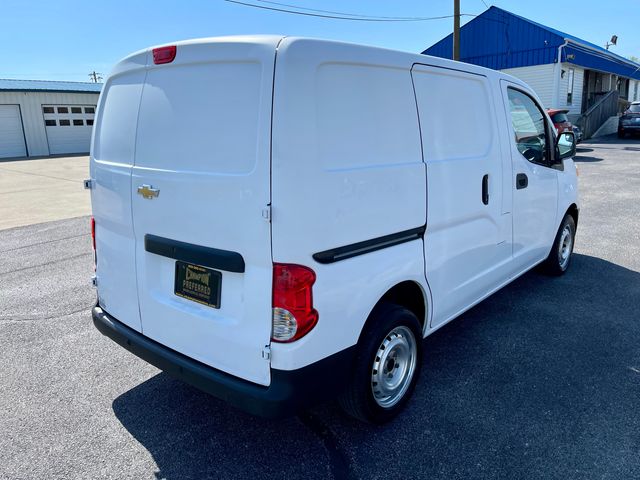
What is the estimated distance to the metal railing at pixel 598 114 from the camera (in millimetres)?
24019

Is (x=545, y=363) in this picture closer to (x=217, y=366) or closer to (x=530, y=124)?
(x=530, y=124)

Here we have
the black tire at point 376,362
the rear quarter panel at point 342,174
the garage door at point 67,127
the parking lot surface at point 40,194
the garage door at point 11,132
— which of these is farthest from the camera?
the garage door at point 67,127

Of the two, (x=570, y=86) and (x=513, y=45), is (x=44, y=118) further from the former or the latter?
(x=570, y=86)

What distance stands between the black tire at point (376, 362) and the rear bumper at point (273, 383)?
11cm

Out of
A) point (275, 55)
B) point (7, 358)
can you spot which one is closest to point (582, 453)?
point (275, 55)

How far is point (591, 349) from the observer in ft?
12.1

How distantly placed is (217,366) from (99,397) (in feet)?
4.12

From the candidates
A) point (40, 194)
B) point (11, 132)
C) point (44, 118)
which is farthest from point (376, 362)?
point (44, 118)

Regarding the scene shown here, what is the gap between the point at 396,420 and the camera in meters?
2.89

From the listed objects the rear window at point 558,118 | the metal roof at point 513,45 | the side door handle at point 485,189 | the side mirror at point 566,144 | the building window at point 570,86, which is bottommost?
the side door handle at point 485,189

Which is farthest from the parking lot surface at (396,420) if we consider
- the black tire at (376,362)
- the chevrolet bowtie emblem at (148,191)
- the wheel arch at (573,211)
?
the chevrolet bowtie emblem at (148,191)

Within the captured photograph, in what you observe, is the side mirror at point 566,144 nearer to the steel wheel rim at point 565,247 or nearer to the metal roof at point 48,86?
the steel wheel rim at point 565,247

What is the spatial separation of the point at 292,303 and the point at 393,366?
1.07 metres

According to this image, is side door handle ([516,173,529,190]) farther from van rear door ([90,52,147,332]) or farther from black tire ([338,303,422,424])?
van rear door ([90,52,147,332])
